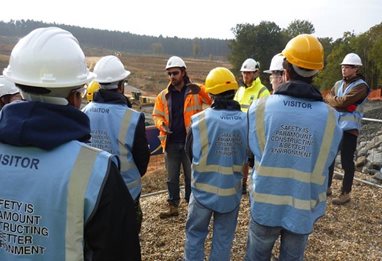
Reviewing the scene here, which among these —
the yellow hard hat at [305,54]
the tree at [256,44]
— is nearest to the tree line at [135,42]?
the tree at [256,44]

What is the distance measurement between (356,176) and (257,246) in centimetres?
535

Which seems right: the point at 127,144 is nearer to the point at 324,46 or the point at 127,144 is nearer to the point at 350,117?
the point at 350,117

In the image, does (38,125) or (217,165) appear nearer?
(38,125)

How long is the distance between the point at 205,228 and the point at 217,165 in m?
0.65

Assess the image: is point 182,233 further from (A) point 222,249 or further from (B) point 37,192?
(B) point 37,192

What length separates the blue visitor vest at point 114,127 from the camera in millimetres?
3486

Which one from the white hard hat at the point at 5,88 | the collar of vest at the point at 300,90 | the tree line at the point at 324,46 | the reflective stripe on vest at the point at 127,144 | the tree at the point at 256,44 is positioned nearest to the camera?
the collar of vest at the point at 300,90

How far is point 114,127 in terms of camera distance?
11.5 ft

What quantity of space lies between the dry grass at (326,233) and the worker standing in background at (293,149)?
176cm

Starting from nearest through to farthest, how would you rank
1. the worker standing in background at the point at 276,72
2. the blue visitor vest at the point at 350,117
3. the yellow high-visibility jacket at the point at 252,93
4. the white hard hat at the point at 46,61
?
the white hard hat at the point at 46,61
the worker standing in background at the point at 276,72
the blue visitor vest at the point at 350,117
the yellow high-visibility jacket at the point at 252,93

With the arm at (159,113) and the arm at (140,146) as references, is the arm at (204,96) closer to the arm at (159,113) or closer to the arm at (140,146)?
the arm at (159,113)

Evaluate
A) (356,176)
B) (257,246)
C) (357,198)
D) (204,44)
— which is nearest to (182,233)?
(257,246)

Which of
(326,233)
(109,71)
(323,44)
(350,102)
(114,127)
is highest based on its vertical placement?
(323,44)

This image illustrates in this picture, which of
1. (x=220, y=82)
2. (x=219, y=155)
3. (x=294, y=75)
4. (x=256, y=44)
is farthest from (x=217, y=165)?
(x=256, y=44)
